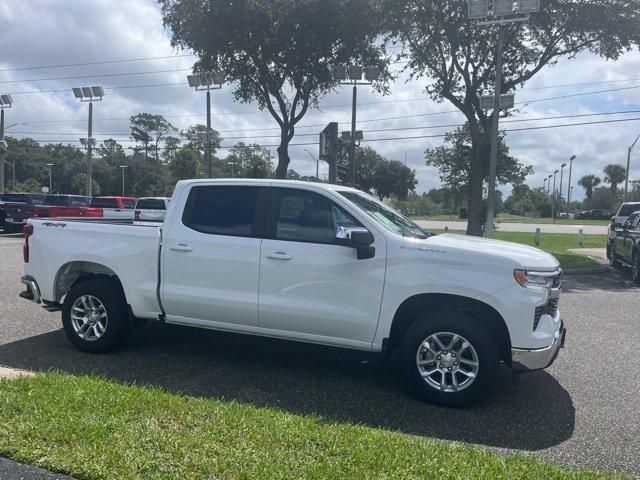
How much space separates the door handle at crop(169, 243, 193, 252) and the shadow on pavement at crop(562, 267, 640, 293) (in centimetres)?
954

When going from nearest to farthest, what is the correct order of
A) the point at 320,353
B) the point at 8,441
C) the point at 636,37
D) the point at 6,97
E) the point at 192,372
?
the point at 8,441
the point at 192,372
the point at 320,353
the point at 636,37
the point at 6,97

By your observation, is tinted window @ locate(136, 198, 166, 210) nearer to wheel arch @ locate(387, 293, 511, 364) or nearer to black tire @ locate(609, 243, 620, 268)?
black tire @ locate(609, 243, 620, 268)

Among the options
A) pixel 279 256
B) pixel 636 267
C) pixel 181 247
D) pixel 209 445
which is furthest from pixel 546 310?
pixel 636 267

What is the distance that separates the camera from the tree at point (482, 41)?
19188 millimetres

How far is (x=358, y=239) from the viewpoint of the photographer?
513 cm

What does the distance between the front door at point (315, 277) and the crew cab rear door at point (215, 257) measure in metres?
0.16

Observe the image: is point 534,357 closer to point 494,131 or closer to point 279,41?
point 494,131

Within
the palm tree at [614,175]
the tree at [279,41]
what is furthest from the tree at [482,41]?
the palm tree at [614,175]

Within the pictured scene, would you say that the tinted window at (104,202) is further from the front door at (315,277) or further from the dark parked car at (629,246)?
the front door at (315,277)

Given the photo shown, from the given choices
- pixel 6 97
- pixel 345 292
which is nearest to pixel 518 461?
pixel 345 292

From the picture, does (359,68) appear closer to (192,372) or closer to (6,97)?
(192,372)

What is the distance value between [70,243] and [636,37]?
65.1ft

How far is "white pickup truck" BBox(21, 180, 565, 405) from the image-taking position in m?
5.05

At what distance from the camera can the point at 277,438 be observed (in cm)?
398
